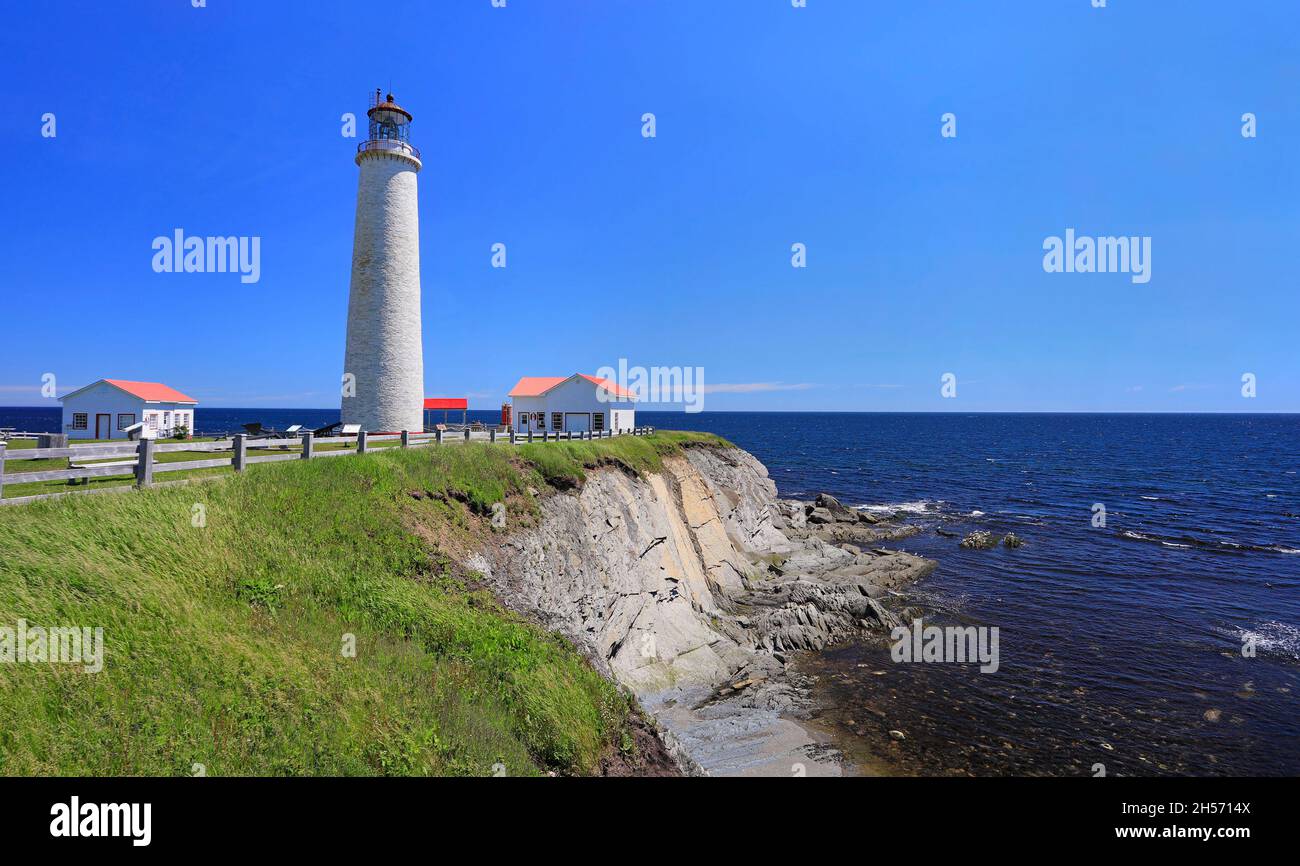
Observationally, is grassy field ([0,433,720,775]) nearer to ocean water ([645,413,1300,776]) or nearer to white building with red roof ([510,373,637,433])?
ocean water ([645,413,1300,776])

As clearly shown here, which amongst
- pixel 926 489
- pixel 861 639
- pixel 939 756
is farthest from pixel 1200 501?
pixel 939 756

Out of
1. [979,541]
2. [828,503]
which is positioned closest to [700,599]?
[979,541]

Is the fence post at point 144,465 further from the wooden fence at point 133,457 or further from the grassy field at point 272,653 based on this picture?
the grassy field at point 272,653

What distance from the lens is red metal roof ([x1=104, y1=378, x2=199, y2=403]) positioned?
35875 mm

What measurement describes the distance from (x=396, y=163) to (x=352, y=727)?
29762mm

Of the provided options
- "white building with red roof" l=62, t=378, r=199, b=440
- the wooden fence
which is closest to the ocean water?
the wooden fence

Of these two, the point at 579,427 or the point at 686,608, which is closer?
the point at 686,608

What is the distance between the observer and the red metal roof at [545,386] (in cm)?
4078

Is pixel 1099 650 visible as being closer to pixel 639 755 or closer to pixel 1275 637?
pixel 1275 637

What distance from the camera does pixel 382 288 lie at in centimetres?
2825

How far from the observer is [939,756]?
15.3 metres

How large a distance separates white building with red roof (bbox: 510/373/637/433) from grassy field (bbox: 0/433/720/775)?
27.5 metres

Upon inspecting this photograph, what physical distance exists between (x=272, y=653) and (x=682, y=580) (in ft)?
63.1
